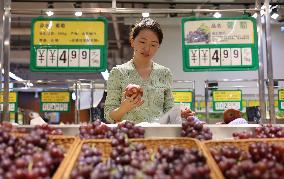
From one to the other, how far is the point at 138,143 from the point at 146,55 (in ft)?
4.82

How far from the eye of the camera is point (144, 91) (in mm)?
3010

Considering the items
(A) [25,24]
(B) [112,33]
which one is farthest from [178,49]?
(A) [25,24]

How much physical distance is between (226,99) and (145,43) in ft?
18.5

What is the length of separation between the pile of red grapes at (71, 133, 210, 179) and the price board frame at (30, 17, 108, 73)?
2648mm

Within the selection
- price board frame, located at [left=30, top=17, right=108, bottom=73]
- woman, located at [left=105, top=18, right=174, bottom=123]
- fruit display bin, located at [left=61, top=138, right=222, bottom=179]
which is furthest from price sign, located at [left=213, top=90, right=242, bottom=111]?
fruit display bin, located at [left=61, top=138, right=222, bottom=179]

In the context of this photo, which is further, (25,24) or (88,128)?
(25,24)

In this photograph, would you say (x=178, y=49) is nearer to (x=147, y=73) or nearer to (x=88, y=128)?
(x=147, y=73)

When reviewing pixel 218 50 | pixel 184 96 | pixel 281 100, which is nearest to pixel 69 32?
pixel 218 50

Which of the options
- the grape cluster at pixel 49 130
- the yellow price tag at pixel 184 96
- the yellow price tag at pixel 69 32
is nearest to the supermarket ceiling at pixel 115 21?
the yellow price tag at pixel 184 96

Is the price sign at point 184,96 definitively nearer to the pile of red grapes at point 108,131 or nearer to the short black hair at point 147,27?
the short black hair at point 147,27

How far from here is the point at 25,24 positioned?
42.5 ft

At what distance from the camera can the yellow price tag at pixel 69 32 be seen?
418 cm

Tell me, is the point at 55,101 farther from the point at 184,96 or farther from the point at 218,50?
the point at 218,50

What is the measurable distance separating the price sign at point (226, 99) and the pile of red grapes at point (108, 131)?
6513 mm
